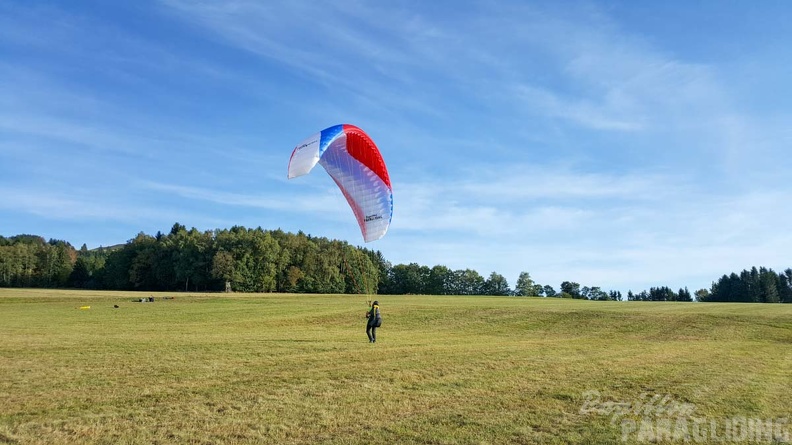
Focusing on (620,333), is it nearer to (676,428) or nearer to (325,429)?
(676,428)

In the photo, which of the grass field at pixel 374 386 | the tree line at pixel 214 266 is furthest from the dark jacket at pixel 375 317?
the tree line at pixel 214 266

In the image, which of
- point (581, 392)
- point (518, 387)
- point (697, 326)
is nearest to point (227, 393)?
point (518, 387)

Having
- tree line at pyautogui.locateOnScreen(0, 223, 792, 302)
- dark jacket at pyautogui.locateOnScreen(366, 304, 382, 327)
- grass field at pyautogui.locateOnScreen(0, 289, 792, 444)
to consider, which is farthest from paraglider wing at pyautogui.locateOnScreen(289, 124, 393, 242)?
tree line at pyautogui.locateOnScreen(0, 223, 792, 302)

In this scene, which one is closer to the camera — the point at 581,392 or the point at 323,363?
the point at 581,392

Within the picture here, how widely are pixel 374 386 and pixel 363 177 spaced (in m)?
11.6

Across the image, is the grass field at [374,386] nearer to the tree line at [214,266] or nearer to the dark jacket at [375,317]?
the dark jacket at [375,317]

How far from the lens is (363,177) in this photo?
2172cm

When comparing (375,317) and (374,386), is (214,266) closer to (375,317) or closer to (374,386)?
(375,317)

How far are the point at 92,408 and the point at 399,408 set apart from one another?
569cm

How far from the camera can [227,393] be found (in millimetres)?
10797

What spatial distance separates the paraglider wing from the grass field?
5161 mm

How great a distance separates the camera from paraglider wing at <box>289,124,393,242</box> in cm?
2125

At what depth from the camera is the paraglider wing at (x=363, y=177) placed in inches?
837

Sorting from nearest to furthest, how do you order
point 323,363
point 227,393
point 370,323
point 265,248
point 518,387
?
point 227,393 → point 518,387 → point 323,363 → point 370,323 → point 265,248
